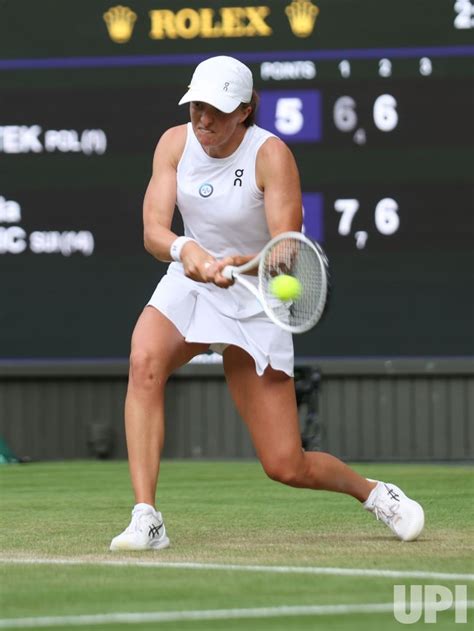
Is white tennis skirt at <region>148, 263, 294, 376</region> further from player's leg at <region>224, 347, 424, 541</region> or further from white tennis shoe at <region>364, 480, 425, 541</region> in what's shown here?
white tennis shoe at <region>364, 480, 425, 541</region>

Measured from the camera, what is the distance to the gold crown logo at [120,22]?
12.2 meters

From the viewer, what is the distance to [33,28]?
12.3 m

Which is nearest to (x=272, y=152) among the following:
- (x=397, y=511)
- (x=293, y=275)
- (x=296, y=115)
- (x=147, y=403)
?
(x=293, y=275)

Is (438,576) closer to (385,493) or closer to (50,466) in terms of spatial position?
(385,493)

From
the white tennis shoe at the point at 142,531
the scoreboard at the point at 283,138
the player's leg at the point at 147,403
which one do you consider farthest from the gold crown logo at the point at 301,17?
the white tennis shoe at the point at 142,531

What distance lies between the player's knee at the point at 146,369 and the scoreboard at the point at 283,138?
544cm

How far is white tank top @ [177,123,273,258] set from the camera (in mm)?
6605

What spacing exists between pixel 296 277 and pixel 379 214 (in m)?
5.58

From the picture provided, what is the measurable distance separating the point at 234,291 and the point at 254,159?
50 cm

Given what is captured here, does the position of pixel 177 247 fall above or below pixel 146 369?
above

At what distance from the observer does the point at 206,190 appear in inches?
261

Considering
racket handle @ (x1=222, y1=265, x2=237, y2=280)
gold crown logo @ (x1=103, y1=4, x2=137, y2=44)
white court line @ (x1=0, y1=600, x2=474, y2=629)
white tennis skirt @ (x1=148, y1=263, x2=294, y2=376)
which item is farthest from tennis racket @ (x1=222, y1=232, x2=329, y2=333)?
gold crown logo @ (x1=103, y1=4, x2=137, y2=44)

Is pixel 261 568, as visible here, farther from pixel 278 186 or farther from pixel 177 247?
pixel 278 186

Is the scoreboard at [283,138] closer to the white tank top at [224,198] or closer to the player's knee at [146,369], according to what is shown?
the white tank top at [224,198]
